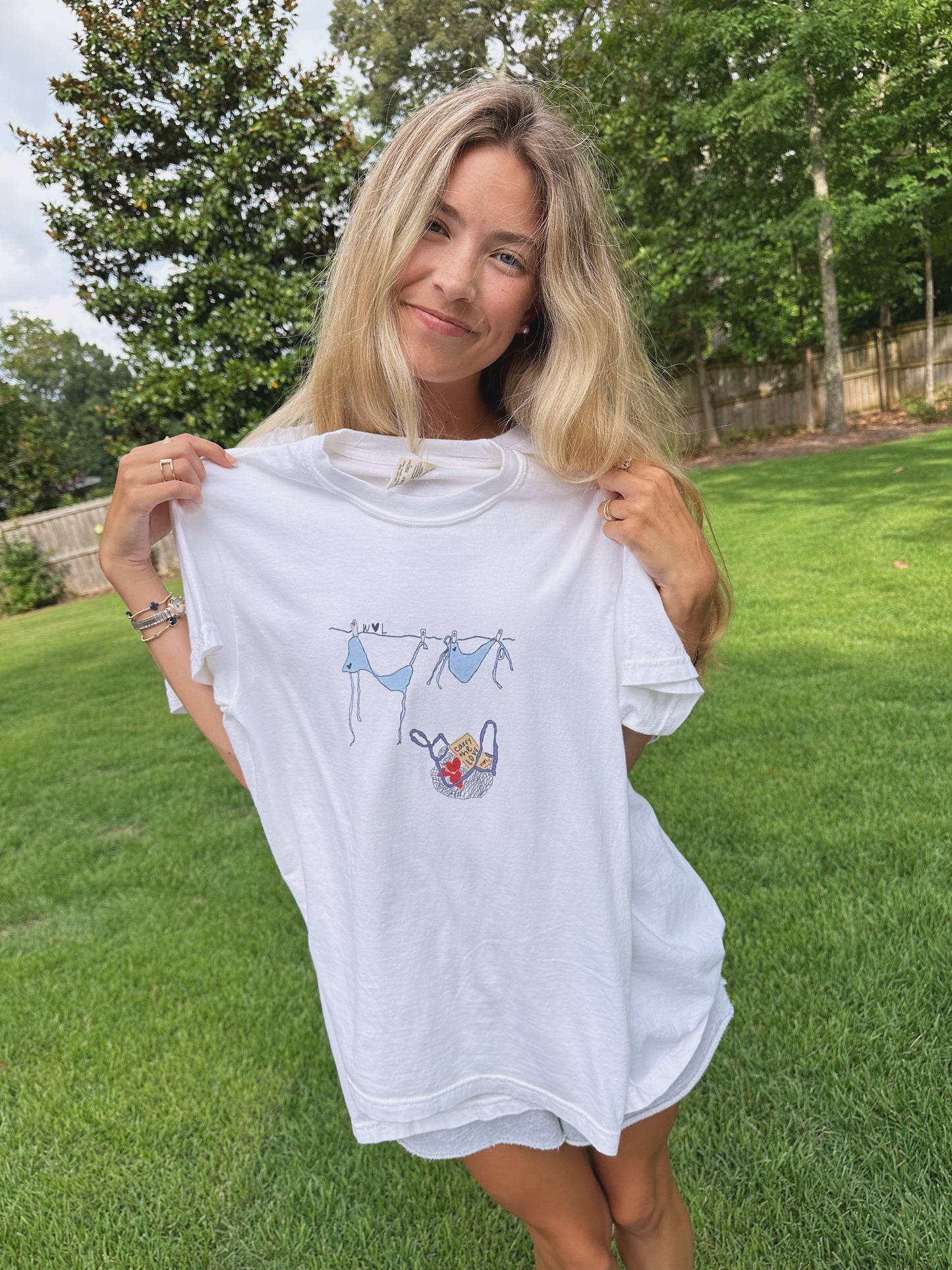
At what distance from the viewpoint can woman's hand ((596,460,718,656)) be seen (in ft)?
4.14

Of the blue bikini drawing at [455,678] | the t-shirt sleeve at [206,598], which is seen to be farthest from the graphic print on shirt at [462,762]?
the t-shirt sleeve at [206,598]

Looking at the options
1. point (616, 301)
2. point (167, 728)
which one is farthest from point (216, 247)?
point (616, 301)

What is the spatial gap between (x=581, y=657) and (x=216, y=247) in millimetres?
10802

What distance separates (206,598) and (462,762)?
45 cm

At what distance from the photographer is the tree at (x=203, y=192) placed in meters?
9.98

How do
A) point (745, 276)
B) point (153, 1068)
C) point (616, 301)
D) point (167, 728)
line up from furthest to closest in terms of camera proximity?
point (745, 276) < point (167, 728) < point (153, 1068) < point (616, 301)

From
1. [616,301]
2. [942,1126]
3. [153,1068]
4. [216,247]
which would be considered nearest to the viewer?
[616,301]

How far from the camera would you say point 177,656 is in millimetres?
1357

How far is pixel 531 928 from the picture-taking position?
1253 mm

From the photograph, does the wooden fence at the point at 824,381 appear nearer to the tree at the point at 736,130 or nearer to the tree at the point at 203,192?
the tree at the point at 736,130

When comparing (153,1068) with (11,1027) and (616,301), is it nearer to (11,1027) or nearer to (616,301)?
(11,1027)

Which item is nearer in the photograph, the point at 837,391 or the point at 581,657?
the point at 581,657

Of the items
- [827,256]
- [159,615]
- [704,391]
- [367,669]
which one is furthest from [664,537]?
[704,391]

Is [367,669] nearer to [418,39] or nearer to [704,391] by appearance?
[704,391]
